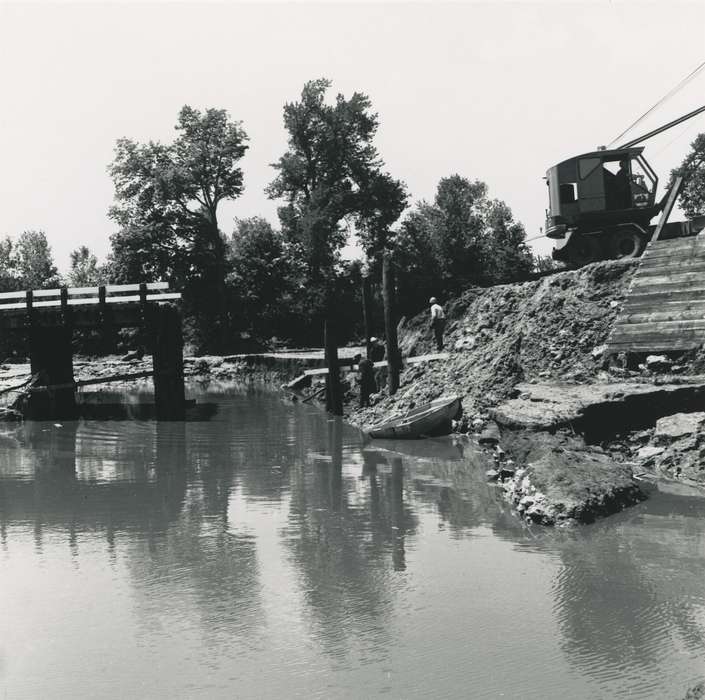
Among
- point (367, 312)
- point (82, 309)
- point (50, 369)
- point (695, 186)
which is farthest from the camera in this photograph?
point (695, 186)

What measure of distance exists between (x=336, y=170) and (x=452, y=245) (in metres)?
8.78

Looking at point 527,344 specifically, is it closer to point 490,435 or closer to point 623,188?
point 490,435

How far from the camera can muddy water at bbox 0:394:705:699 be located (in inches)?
288

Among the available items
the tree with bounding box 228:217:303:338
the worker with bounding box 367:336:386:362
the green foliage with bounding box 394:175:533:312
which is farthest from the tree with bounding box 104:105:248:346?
the worker with bounding box 367:336:386:362

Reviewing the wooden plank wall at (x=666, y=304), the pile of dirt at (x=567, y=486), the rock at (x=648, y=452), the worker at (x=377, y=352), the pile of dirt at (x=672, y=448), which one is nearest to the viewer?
the pile of dirt at (x=567, y=486)

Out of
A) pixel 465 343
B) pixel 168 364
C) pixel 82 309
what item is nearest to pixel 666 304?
pixel 465 343

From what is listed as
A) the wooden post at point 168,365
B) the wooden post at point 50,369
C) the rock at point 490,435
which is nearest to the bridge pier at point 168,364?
the wooden post at point 168,365

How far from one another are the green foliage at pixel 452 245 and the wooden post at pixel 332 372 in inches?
605

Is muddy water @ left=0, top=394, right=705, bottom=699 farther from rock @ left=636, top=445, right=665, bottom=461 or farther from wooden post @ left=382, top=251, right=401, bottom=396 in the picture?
wooden post @ left=382, top=251, right=401, bottom=396

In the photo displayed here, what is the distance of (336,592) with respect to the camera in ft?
31.0

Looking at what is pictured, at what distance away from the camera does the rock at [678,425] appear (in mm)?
14586

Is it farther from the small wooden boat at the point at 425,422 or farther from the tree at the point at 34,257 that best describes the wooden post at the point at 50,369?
the tree at the point at 34,257

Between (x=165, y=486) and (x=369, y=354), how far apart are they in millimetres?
14098

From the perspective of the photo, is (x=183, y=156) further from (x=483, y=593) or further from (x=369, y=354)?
(x=483, y=593)
